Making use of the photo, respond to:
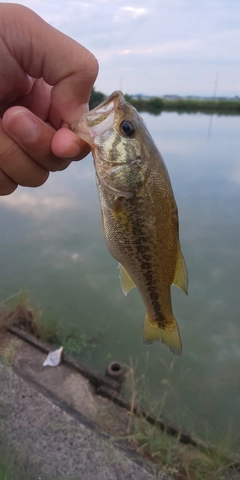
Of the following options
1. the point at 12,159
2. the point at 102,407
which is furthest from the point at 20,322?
the point at 12,159

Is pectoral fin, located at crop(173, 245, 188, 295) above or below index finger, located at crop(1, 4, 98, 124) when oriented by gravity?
below

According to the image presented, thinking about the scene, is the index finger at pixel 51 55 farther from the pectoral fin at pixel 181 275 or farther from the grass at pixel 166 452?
the grass at pixel 166 452

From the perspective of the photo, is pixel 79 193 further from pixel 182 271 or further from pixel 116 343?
pixel 182 271

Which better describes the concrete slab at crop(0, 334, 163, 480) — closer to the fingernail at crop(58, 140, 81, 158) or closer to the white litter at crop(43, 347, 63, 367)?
the white litter at crop(43, 347, 63, 367)

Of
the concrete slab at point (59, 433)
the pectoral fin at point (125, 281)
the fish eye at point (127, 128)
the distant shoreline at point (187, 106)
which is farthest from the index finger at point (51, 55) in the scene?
the distant shoreline at point (187, 106)

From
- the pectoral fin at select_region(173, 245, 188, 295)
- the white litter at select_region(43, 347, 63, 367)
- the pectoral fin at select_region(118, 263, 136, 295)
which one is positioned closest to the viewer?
the pectoral fin at select_region(173, 245, 188, 295)

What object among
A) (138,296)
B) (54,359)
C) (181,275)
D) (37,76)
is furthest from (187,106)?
(181,275)

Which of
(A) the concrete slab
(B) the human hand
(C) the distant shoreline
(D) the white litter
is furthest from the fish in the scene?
(C) the distant shoreline
